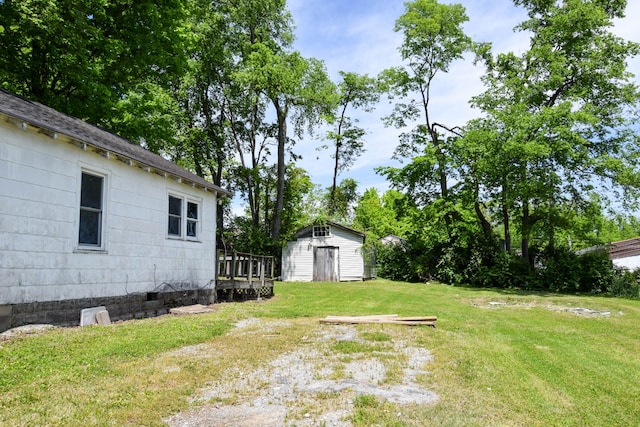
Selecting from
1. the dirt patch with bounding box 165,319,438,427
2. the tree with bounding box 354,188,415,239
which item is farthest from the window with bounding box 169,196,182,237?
the tree with bounding box 354,188,415,239

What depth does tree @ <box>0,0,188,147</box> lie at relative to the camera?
43.2 ft

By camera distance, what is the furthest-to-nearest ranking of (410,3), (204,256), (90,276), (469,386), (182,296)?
(410,3)
(204,256)
(182,296)
(90,276)
(469,386)

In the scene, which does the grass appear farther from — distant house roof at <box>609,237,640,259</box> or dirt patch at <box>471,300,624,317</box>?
distant house roof at <box>609,237,640,259</box>

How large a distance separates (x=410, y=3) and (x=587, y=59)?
12414mm

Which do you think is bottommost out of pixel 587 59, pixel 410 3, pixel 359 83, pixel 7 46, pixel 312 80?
pixel 7 46

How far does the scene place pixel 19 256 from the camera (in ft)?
23.6

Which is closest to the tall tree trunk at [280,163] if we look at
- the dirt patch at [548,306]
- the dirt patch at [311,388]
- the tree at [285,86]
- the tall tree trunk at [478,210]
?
the tree at [285,86]

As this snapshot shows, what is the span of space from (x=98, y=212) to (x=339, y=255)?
2114 centimetres

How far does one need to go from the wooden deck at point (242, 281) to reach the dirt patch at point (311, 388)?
7949mm

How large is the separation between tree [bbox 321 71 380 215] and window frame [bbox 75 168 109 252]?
29.8 meters

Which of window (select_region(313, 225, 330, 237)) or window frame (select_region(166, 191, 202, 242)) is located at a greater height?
window (select_region(313, 225, 330, 237))

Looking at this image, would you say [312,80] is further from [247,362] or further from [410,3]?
[247,362]

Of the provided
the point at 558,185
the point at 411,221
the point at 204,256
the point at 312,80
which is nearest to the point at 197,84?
the point at 312,80

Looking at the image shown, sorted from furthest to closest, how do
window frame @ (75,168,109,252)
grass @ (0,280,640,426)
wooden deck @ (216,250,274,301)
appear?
1. wooden deck @ (216,250,274,301)
2. window frame @ (75,168,109,252)
3. grass @ (0,280,640,426)
